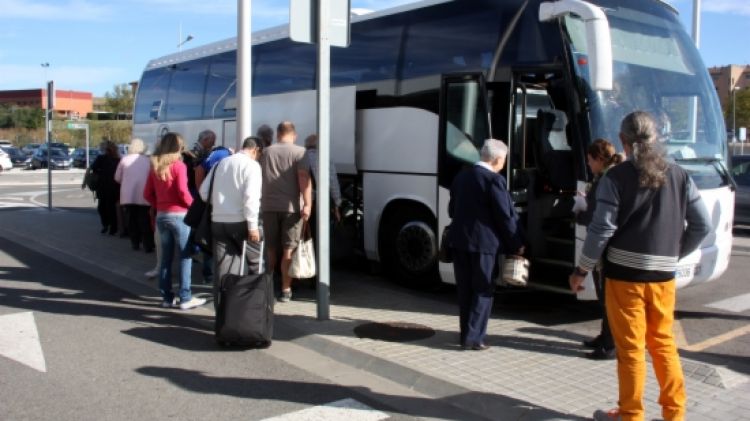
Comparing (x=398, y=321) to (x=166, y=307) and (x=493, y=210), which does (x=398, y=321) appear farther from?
(x=166, y=307)

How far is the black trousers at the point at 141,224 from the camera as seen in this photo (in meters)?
10.7

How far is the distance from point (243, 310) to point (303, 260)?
1756 millimetres

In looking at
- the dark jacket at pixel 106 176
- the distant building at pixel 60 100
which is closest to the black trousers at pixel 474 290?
the dark jacket at pixel 106 176

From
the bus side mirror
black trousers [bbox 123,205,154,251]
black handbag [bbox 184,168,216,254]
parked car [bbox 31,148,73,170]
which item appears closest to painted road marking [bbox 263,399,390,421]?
black handbag [bbox 184,168,216,254]

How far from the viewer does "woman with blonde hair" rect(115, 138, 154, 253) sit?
10383 mm

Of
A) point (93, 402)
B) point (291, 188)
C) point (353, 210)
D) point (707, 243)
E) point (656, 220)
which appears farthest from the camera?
point (353, 210)

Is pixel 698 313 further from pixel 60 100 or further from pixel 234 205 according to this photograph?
pixel 60 100

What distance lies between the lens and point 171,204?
24.2 feet

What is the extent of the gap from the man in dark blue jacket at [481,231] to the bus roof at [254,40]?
325 cm

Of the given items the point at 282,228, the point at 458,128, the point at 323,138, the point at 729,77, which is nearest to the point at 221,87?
the point at 282,228

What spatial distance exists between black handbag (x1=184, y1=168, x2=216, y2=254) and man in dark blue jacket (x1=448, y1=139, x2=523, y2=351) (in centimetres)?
238

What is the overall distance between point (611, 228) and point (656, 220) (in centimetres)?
26

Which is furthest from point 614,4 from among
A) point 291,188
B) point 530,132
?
point 291,188

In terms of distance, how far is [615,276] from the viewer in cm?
Answer: 406
